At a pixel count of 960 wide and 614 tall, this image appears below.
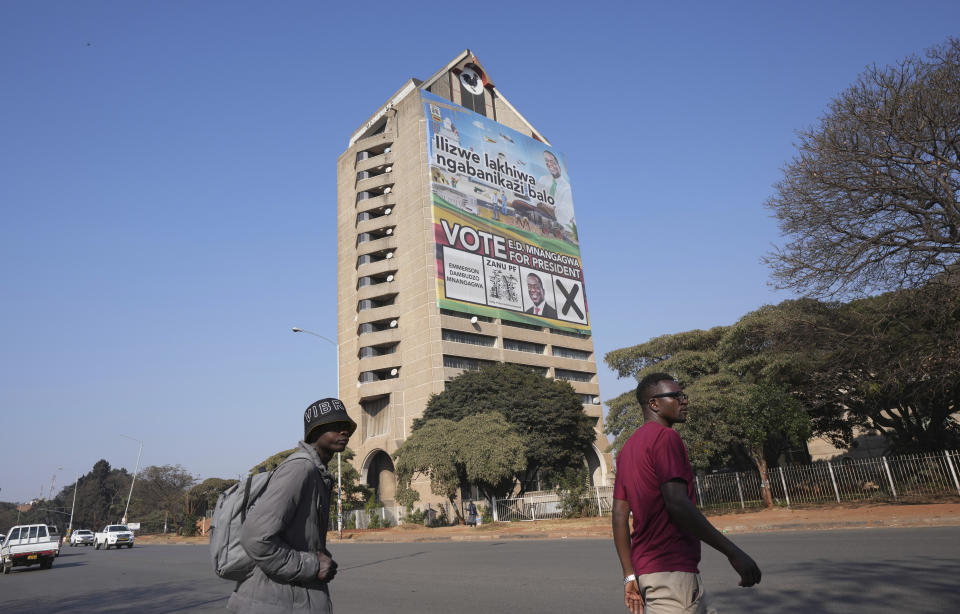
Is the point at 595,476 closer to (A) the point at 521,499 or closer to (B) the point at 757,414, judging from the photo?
(A) the point at 521,499

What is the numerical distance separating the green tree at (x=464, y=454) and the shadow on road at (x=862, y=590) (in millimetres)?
22335

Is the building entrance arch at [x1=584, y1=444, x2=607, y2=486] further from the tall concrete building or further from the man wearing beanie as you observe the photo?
the man wearing beanie

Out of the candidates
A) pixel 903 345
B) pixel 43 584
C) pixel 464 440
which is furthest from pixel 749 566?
pixel 464 440

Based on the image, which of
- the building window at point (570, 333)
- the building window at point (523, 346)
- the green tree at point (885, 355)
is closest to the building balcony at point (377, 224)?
the building window at point (523, 346)

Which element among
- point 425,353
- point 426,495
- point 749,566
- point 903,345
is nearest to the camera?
point 749,566

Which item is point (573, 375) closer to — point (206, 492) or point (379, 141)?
point (379, 141)

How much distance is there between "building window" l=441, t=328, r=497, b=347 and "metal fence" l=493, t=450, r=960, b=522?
27.5 metres

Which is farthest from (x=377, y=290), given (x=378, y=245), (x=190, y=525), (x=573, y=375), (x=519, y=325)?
Result: (x=190, y=525)

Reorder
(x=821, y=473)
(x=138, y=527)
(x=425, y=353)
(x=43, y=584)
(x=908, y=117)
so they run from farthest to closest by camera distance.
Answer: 1. (x=138, y=527)
2. (x=425, y=353)
3. (x=821, y=473)
4. (x=908, y=117)
5. (x=43, y=584)

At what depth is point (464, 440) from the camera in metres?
31.5

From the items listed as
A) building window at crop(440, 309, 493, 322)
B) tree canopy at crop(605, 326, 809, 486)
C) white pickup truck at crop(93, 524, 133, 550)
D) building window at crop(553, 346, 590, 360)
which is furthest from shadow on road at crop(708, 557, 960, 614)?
building window at crop(553, 346, 590, 360)

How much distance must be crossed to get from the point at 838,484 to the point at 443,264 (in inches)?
1538

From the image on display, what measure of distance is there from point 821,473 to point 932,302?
8152mm

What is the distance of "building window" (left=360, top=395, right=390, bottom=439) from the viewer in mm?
56656
